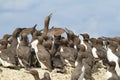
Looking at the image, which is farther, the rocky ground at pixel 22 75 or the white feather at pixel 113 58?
the white feather at pixel 113 58

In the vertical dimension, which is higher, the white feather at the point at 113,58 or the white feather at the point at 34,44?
the white feather at the point at 34,44

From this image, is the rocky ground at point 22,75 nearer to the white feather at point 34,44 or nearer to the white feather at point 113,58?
the white feather at point 113,58

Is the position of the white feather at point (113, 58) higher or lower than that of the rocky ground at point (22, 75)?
higher

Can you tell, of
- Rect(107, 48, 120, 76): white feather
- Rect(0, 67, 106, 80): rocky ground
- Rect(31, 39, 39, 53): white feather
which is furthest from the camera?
Rect(31, 39, 39, 53): white feather

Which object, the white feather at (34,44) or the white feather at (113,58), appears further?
the white feather at (34,44)

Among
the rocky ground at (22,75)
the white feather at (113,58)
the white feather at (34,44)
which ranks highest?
the white feather at (34,44)

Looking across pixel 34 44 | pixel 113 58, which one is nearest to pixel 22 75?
pixel 34 44

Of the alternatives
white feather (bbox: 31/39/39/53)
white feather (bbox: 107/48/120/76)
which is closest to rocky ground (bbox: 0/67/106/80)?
white feather (bbox: 107/48/120/76)

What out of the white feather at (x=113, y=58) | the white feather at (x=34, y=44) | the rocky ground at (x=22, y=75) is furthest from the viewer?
the white feather at (x=34, y=44)

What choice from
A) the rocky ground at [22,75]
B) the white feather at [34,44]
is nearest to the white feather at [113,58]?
the rocky ground at [22,75]

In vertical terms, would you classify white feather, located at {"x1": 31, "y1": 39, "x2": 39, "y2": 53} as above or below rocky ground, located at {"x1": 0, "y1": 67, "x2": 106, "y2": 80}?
above

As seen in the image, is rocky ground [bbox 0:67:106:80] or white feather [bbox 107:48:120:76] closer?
rocky ground [bbox 0:67:106:80]

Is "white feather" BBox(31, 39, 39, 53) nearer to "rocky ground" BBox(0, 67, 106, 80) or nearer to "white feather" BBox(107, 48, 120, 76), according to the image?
"rocky ground" BBox(0, 67, 106, 80)

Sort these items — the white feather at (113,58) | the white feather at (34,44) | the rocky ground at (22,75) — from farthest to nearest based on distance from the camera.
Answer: the white feather at (34,44)
the white feather at (113,58)
the rocky ground at (22,75)
